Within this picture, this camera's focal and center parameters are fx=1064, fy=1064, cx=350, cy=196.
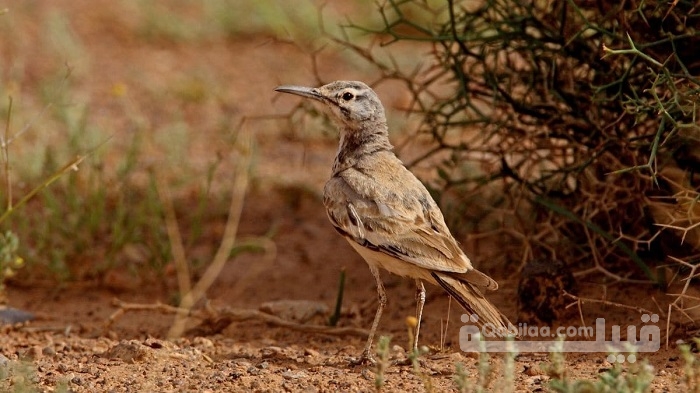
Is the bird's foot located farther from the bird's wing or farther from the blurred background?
the blurred background

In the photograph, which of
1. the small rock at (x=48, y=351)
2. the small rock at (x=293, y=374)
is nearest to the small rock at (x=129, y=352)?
the small rock at (x=48, y=351)

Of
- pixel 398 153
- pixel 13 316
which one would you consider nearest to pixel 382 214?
pixel 398 153

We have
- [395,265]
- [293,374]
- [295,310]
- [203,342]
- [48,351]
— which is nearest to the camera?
[293,374]

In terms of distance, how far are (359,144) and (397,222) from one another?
681 millimetres

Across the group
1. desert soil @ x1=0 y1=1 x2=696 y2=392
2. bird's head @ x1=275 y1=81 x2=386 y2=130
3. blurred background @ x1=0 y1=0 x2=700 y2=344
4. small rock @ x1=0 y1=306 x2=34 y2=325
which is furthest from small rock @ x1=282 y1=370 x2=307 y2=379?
small rock @ x1=0 y1=306 x2=34 y2=325

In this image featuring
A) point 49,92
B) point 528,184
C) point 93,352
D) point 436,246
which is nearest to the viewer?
point 436,246

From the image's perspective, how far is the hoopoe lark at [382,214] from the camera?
468cm

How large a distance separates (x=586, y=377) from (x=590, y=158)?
128 centimetres

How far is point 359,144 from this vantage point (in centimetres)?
538

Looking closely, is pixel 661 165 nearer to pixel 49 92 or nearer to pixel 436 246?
pixel 436 246

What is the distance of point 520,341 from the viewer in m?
5.05

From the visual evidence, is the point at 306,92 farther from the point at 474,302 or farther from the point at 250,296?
the point at 250,296

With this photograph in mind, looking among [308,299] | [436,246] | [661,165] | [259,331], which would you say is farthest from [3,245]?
[661,165]

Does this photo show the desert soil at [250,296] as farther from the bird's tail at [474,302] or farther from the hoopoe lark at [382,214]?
the hoopoe lark at [382,214]
